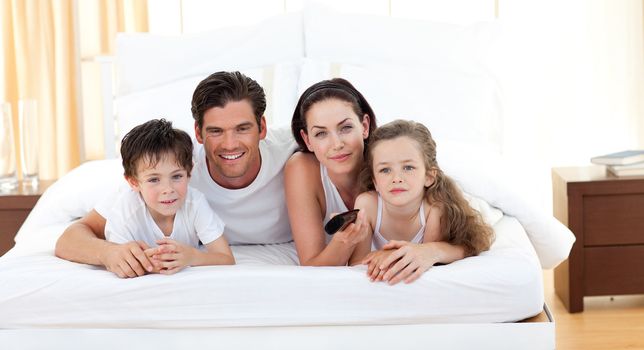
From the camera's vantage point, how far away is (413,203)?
2.45m

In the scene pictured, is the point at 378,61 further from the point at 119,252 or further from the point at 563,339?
the point at 119,252

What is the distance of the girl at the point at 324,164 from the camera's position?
2.46m

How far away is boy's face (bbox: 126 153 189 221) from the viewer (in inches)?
94.3

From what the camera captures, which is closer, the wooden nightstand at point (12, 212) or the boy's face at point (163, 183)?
the boy's face at point (163, 183)

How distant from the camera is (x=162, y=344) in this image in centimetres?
216

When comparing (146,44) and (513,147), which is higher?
(146,44)

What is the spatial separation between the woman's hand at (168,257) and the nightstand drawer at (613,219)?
1666 millimetres

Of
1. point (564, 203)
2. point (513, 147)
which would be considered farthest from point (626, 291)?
point (513, 147)

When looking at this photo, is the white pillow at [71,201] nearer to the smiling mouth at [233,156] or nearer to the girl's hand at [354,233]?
the smiling mouth at [233,156]

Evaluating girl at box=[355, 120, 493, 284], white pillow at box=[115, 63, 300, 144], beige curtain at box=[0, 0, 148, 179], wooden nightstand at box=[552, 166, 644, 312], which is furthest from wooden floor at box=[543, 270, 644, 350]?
beige curtain at box=[0, 0, 148, 179]

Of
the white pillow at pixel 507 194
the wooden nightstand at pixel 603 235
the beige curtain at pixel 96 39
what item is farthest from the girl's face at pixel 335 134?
the beige curtain at pixel 96 39

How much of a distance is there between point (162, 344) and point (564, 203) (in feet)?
5.75

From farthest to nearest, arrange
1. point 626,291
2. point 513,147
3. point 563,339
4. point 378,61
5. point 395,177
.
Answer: point 513,147 → point 378,61 → point 626,291 → point 563,339 → point 395,177

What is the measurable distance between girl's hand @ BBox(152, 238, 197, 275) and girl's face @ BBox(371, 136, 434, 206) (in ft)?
1.73
